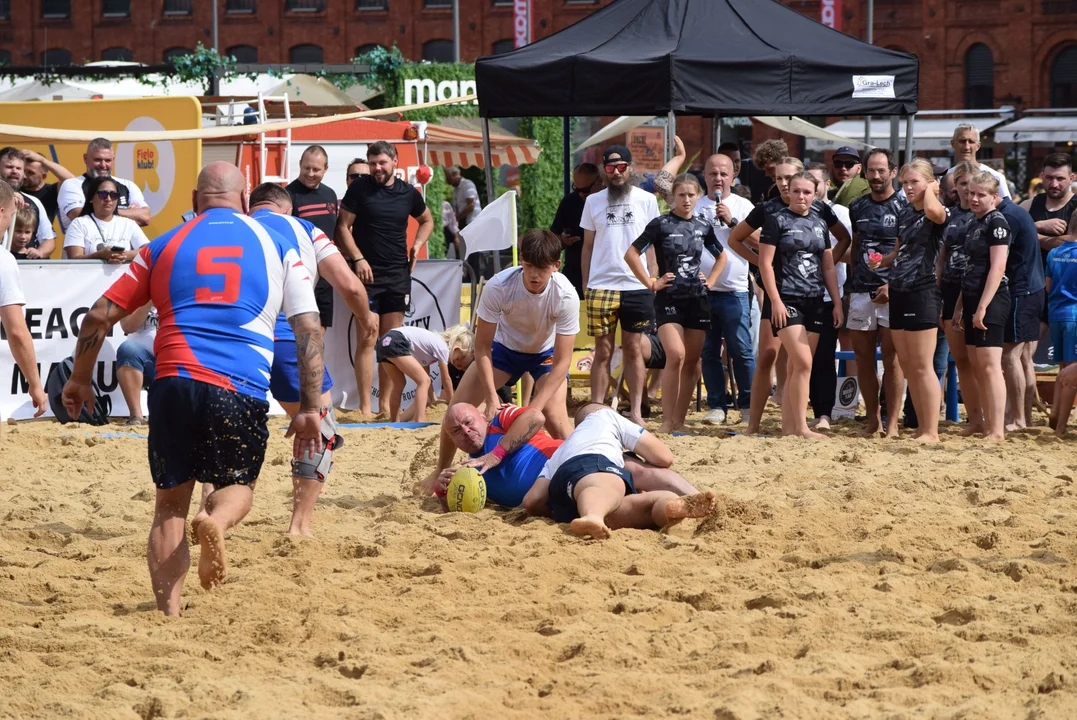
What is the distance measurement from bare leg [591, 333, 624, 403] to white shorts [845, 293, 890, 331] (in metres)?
1.81

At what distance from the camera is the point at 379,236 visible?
1077cm

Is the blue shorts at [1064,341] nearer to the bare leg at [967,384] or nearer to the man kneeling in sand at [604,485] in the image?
the bare leg at [967,384]

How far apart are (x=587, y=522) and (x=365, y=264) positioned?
4.94m

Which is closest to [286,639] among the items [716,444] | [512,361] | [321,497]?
[321,497]

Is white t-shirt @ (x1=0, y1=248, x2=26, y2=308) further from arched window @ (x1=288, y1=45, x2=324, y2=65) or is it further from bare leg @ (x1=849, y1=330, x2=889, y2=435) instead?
arched window @ (x1=288, y1=45, x2=324, y2=65)

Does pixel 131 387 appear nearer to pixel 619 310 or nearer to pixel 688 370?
pixel 619 310

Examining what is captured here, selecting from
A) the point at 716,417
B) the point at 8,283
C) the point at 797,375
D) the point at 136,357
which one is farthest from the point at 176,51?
the point at 8,283

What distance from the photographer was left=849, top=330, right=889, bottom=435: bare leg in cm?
975

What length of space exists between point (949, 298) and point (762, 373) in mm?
1413

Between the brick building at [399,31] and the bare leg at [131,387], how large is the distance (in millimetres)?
34752

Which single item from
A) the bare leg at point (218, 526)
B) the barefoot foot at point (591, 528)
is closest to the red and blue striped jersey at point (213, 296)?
the bare leg at point (218, 526)

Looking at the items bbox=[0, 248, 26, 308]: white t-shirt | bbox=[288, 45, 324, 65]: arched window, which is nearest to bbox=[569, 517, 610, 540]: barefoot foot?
bbox=[0, 248, 26, 308]: white t-shirt

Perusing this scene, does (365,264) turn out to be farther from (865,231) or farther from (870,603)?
(870,603)

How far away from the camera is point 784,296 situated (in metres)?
9.31
